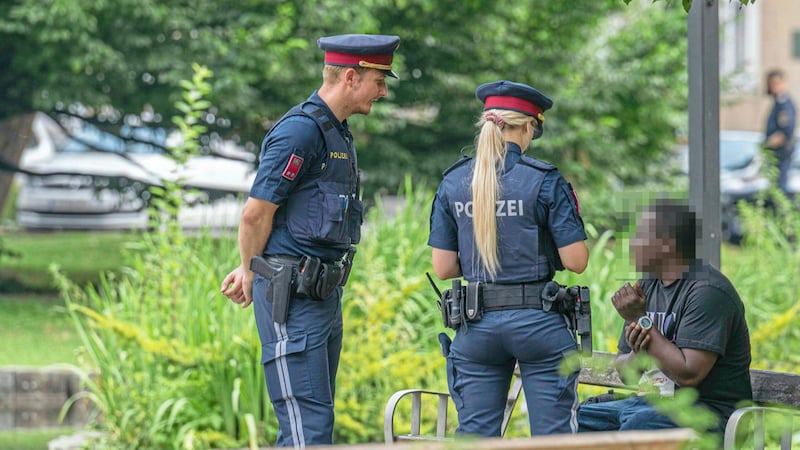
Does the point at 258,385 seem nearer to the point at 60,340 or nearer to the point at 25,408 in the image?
the point at 25,408

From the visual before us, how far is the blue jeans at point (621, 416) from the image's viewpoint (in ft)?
13.9

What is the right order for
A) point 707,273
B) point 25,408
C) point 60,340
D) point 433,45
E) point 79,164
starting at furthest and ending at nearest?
1. point 79,164
2. point 433,45
3. point 60,340
4. point 25,408
5. point 707,273

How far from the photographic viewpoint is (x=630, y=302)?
4.02 meters

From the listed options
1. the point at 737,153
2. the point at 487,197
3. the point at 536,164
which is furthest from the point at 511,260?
the point at 737,153

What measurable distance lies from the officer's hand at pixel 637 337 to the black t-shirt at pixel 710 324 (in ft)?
0.45

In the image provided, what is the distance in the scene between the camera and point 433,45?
11.9m

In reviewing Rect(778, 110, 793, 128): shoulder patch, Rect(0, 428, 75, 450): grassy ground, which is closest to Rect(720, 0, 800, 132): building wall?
Rect(778, 110, 793, 128): shoulder patch

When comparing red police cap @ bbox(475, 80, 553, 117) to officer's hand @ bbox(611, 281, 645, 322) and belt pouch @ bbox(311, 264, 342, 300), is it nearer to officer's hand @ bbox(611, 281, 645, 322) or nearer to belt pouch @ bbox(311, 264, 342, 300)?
officer's hand @ bbox(611, 281, 645, 322)

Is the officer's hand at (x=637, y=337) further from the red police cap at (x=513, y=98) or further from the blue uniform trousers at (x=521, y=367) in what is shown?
the red police cap at (x=513, y=98)

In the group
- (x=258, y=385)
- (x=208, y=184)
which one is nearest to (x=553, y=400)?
(x=258, y=385)

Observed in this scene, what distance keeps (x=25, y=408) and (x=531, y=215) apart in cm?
470

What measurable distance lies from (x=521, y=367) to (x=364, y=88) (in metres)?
1.12

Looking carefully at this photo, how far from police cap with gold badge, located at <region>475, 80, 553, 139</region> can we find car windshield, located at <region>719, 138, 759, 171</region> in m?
14.9

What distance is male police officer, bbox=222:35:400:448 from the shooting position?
438 cm
